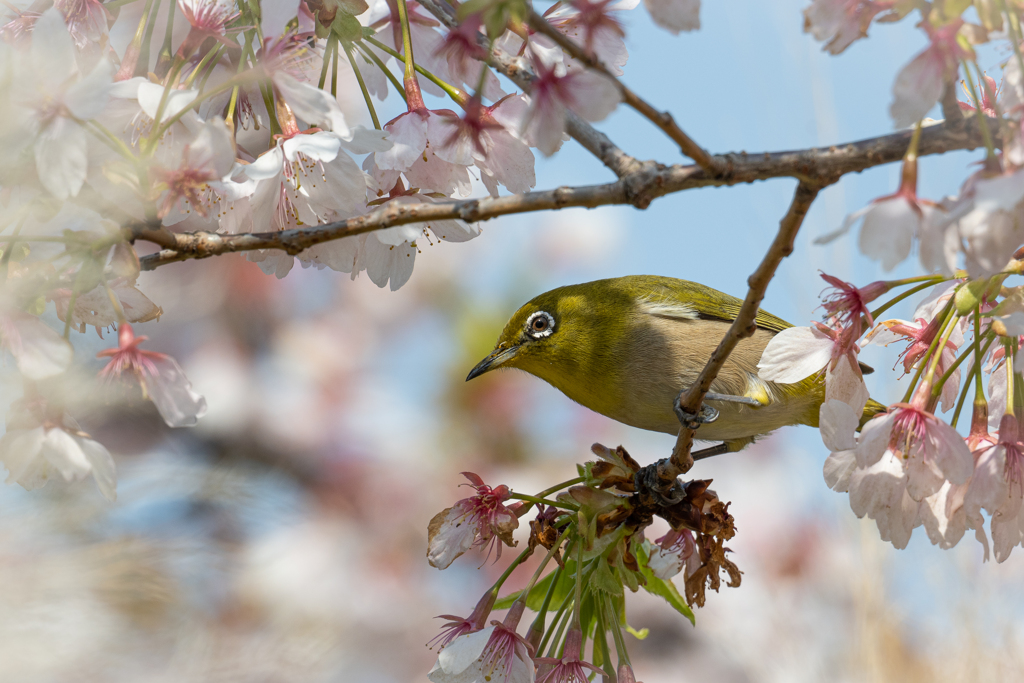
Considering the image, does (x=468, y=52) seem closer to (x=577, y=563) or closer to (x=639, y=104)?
(x=639, y=104)

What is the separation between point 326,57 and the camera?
65.9 inches

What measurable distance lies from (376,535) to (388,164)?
16.4 ft

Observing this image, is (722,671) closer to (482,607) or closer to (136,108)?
(482,607)

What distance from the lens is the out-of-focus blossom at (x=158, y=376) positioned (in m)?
1.46

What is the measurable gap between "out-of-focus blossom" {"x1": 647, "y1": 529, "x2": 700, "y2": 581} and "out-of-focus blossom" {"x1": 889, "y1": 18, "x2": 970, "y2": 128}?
1.07 metres

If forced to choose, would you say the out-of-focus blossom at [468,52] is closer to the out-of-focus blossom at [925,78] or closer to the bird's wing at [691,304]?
the out-of-focus blossom at [925,78]

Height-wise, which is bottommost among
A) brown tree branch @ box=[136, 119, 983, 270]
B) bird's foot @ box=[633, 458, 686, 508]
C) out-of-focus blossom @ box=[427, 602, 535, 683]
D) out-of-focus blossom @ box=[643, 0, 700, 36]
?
out-of-focus blossom @ box=[427, 602, 535, 683]

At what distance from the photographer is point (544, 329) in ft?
10.5

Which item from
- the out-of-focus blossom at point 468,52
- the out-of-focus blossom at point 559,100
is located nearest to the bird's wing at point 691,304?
the out-of-focus blossom at point 468,52

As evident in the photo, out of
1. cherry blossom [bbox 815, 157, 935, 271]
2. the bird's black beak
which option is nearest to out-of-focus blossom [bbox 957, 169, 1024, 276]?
cherry blossom [bbox 815, 157, 935, 271]

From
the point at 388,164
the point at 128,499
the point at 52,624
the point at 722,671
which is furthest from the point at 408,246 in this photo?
the point at 722,671

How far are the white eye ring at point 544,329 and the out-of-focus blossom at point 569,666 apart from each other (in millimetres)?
1667

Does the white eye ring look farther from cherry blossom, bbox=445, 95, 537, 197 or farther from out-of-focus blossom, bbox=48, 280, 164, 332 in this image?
out-of-focus blossom, bbox=48, 280, 164, 332

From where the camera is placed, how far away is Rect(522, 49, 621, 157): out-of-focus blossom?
1.12m
